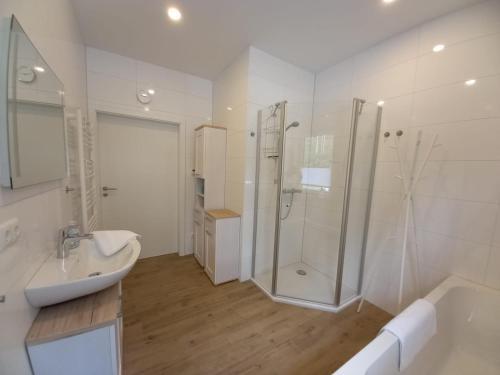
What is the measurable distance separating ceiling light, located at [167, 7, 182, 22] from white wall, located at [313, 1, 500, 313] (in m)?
1.88

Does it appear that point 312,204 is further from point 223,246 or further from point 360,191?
point 223,246

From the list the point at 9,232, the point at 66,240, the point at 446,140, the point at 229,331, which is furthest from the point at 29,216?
the point at 446,140

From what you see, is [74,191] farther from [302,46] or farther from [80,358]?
[302,46]

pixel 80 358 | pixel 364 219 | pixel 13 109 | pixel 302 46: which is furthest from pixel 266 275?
pixel 302 46

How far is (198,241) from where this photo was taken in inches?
111

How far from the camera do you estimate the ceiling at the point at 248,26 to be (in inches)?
61.8

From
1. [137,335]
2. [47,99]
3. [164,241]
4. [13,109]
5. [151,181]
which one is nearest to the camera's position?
[13,109]

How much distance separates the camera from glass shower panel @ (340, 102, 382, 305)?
193 cm

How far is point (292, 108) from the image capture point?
2.34m

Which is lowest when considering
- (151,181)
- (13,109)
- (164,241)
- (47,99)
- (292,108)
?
(164,241)

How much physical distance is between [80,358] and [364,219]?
2.35m

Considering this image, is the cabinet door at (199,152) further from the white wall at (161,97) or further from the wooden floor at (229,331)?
the wooden floor at (229,331)

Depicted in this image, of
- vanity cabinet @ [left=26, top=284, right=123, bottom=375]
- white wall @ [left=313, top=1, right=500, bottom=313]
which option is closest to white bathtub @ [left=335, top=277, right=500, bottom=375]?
white wall @ [left=313, top=1, right=500, bottom=313]

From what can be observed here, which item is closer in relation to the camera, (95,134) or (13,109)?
(13,109)
